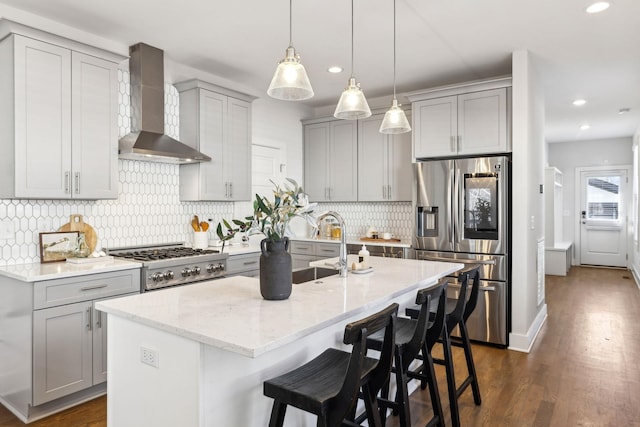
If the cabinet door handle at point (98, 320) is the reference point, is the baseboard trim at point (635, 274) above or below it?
below

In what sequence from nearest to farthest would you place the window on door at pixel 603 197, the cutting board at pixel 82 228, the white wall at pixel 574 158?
the cutting board at pixel 82 228 → the white wall at pixel 574 158 → the window on door at pixel 603 197

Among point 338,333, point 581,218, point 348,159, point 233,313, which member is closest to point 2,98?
point 233,313

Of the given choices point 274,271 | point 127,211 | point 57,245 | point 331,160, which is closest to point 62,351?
point 57,245

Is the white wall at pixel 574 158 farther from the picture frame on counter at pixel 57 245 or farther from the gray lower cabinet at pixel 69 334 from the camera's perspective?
the picture frame on counter at pixel 57 245

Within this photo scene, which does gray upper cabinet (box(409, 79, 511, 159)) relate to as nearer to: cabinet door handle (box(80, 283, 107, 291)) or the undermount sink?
the undermount sink

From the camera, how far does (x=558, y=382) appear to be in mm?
3186

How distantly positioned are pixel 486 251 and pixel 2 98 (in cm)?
409

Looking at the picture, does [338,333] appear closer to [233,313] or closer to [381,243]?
[233,313]

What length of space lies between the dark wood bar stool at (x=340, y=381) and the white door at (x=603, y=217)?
918cm

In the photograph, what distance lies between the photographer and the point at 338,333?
2.21 meters

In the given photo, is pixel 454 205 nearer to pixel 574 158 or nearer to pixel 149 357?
pixel 149 357

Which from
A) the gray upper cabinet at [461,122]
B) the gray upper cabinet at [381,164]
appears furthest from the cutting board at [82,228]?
the gray upper cabinet at [461,122]

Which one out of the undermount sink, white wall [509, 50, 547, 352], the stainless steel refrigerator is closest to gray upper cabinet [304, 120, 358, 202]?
the stainless steel refrigerator

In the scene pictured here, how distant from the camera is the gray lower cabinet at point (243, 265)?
391cm
